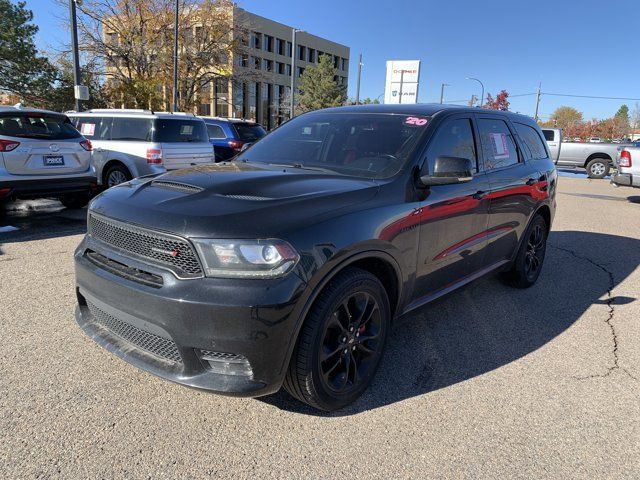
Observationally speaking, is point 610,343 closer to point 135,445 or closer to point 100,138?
point 135,445

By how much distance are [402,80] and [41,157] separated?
3449 centimetres

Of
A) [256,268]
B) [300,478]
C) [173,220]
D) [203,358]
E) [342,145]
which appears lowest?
[300,478]

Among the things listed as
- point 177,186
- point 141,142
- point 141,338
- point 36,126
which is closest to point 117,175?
point 141,142

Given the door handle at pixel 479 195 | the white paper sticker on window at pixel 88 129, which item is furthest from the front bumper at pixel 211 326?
the white paper sticker on window at pixel 88 129

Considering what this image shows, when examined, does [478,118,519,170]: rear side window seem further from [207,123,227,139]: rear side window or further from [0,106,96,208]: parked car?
[207,123,227,139]: rear side window

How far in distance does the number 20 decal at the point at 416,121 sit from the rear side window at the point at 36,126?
589cm

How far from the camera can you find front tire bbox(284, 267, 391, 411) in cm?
240

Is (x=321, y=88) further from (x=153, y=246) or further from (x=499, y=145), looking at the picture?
(x=153, y=246)

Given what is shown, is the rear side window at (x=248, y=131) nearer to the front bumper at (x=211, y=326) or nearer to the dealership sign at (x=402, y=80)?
the front bumper at (x=211, y=326)

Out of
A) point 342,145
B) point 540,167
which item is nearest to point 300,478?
point 342,145

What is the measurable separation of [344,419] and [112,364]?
1557 mm

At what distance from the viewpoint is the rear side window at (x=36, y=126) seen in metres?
6.61

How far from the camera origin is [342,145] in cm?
355

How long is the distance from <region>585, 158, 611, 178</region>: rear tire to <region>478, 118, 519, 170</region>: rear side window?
18035 millimetres
